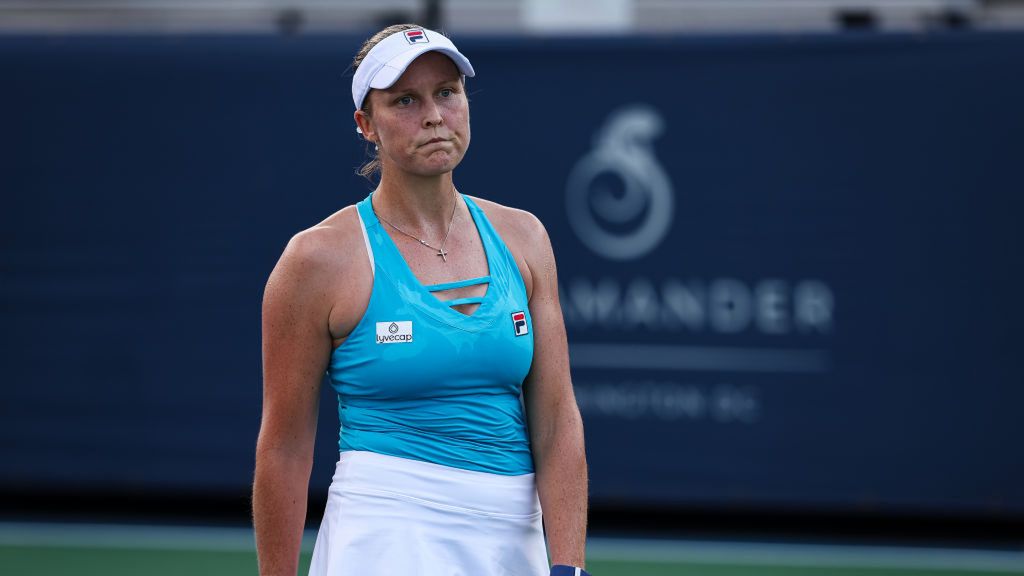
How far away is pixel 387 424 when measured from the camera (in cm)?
260

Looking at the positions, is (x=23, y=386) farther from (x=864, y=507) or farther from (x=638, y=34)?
(x=864, y=507)

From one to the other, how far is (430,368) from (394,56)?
57 cm

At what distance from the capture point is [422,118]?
260cm

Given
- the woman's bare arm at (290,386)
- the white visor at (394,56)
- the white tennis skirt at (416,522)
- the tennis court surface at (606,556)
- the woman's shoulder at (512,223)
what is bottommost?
the tennis court surface at (606,556)

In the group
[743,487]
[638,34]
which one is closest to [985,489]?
[743,487]

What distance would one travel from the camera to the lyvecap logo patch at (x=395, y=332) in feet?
8.32

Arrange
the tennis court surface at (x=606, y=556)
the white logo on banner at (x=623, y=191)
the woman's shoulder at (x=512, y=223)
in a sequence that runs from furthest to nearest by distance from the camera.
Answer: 1. the white logo on banner at (x=623, y=191)
2. the tennis court surface at (x=606, y=556)
3. the woman's shoulder at (x=512, y=223)

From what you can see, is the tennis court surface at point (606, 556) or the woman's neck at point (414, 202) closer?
the woman's neck at point (414, 202)

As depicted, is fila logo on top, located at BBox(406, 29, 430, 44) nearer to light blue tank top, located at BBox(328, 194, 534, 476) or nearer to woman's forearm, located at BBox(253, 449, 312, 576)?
light blue tank top, located at BBox(328, 194, 534, 476)

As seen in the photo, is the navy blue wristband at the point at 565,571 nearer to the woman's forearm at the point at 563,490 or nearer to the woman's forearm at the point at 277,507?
the woman's forearm at the point at 563,490

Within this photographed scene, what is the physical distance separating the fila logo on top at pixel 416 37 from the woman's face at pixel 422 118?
0.09 ft

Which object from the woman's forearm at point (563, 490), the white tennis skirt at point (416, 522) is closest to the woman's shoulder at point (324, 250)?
the white tennis skirt at point (416, 522)

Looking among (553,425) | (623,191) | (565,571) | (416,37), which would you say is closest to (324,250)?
(416,37)

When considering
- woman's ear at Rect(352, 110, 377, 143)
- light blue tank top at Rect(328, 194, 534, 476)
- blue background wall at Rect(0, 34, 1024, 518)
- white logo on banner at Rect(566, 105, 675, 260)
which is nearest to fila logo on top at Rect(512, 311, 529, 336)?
light blue tank top at Rect(328, 194, 534, 476)
